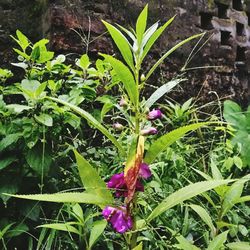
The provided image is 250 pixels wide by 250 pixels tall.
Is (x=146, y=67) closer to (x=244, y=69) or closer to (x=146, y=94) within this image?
(x=146, y=94)

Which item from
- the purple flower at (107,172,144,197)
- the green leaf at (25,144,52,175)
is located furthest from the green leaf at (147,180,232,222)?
the green leaf at (25,144,52,175)

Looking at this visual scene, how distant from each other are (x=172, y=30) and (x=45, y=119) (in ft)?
6.24

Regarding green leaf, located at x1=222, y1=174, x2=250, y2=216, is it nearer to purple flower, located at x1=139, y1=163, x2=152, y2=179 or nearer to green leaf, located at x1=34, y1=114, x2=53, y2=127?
purple flower, located at x1=139, y1=163, x2=152, y2=179

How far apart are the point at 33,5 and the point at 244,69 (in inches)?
73.9

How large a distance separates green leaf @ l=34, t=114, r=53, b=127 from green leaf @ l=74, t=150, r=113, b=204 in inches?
17.4

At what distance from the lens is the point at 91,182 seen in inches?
42.9

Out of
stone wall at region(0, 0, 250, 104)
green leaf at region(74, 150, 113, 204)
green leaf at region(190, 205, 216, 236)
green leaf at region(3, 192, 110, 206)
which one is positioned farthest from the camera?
stone wall at region(0, 0, 250, 104)

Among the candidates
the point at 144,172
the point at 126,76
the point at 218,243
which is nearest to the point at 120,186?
the point at 144,172

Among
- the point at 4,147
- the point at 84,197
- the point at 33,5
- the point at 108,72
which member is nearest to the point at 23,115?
the point at 4,147

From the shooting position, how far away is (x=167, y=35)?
10.3ft

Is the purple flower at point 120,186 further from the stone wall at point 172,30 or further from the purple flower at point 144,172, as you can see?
the stone wall at point 172,30

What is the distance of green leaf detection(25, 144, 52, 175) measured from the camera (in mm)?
1510

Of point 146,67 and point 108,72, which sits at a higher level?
point 108,72

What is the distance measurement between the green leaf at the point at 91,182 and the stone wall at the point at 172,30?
1.27 meters
